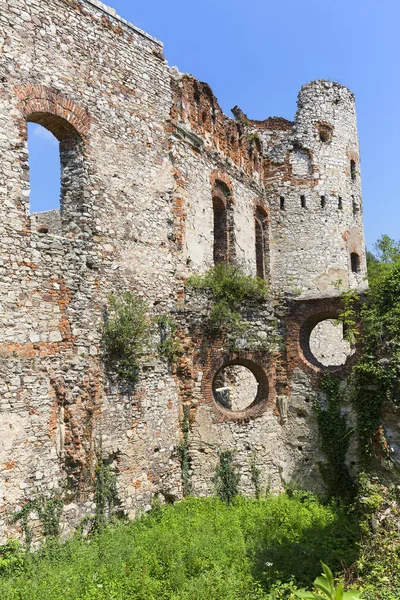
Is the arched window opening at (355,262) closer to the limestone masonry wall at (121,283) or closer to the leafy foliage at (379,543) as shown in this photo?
the limestone masonry wall at (121,283)

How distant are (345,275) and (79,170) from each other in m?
11.3

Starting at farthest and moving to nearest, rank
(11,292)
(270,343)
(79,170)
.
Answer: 1. (270,343)
2. (79,170)
3. (11,292)

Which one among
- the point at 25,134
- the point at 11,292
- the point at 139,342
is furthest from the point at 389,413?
the point at 25,134

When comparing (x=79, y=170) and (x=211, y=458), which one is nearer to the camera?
(x=79, y=170)

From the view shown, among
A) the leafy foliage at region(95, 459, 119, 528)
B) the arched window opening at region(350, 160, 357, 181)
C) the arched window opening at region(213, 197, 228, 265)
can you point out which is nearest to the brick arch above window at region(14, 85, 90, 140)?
the leafy foliage at region(95, 459, 119, 528)

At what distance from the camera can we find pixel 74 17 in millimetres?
9891

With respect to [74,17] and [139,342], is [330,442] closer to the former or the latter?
[139,342]

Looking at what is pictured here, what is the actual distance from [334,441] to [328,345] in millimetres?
7466

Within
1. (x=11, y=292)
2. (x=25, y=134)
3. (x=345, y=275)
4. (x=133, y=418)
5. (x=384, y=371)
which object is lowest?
(x=133, y=418)

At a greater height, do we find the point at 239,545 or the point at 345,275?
the point at 345,275

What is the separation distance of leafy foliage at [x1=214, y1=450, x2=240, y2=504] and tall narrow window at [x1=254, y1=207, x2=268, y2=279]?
26.0ft

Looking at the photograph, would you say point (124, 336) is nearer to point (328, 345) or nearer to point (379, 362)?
point (379, 362)

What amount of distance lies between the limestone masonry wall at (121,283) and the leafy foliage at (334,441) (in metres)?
0.27

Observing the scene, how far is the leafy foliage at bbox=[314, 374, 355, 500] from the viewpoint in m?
10.7
